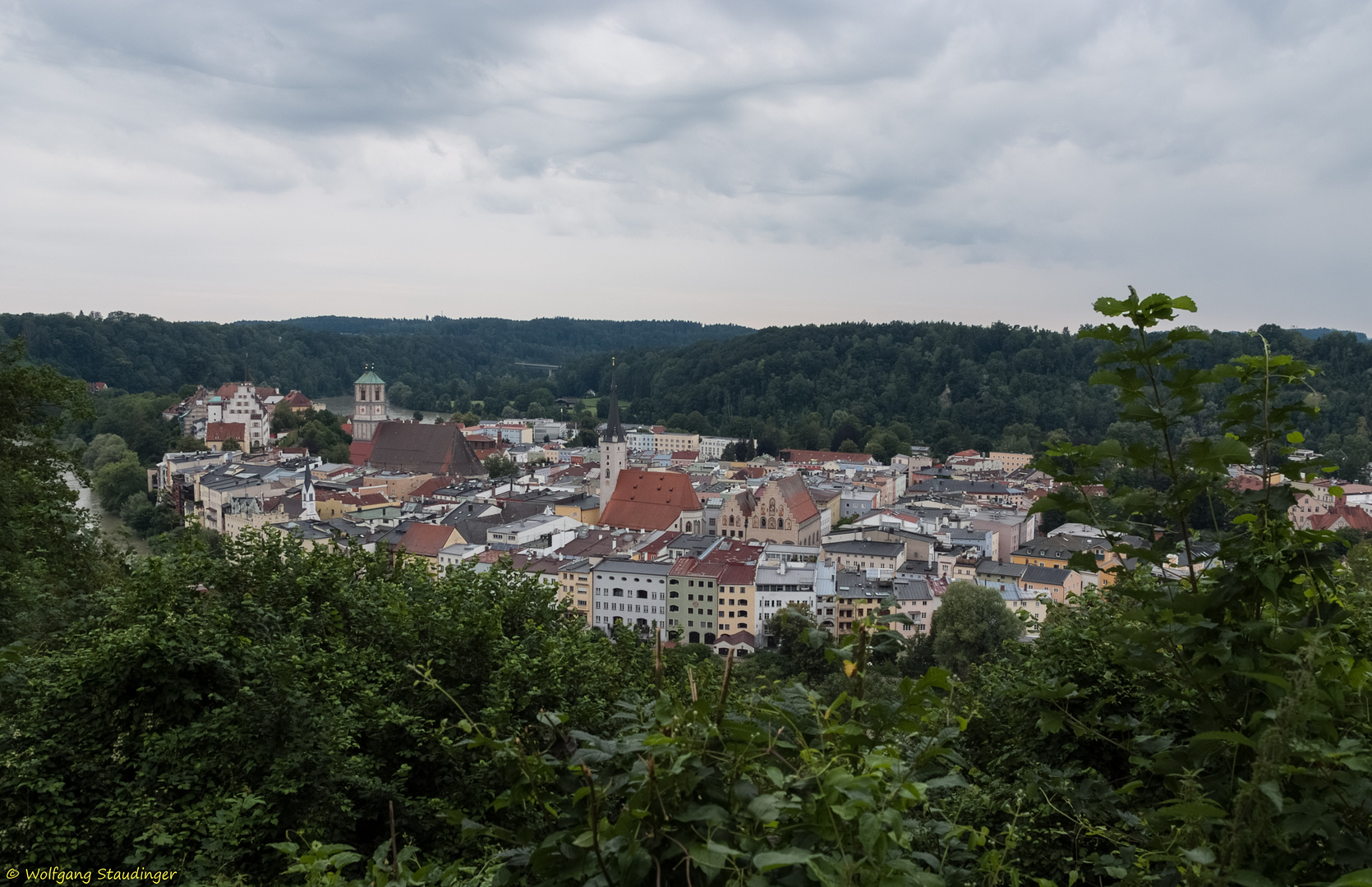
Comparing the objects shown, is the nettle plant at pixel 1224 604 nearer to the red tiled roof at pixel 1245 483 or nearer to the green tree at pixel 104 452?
the red tiled roof at pixel 1245 483

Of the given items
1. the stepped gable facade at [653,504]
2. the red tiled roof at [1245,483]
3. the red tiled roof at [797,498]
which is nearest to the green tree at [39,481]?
the red tiled roof at [1245,483]

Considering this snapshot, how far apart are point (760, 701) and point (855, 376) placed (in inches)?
4620

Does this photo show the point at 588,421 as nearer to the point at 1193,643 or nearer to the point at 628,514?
the point at 628,514

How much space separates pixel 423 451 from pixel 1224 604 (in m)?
74.0

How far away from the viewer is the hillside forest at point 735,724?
5.22 ft

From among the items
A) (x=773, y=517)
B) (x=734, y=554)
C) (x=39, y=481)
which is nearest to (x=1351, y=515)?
(x=773, y=517)

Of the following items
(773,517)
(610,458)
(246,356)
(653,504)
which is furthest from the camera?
(246,356)

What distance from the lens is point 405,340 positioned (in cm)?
16388

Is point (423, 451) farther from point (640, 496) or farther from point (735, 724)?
point (735, 724)

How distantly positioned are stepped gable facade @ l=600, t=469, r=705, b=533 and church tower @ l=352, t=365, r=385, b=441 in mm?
34802

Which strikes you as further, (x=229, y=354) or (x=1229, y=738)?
(x=229, y=354)

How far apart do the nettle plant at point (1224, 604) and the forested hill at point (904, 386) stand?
307ft

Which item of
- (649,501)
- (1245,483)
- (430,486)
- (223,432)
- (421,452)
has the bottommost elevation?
(430,486)

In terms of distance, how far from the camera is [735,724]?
5.40 feet
